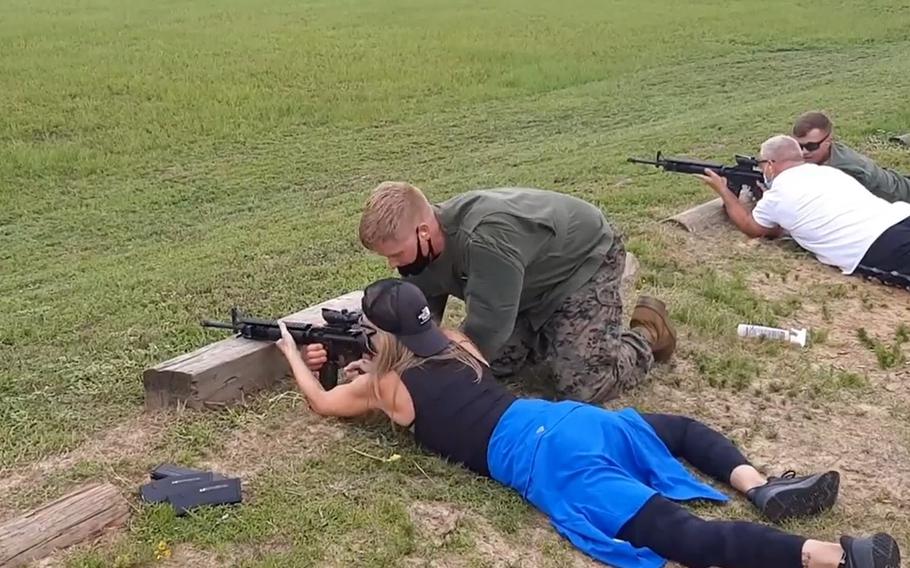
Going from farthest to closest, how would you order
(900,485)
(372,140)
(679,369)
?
(372,140), (679,369), (900,485)

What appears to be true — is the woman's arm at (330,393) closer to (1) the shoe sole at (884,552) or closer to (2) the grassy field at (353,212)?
(2) the grassy field at (353,212)

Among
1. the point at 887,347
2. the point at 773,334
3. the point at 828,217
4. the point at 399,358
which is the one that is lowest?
the point at 887,347

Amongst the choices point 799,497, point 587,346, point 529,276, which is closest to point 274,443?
point 529,276

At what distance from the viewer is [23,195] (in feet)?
41.8

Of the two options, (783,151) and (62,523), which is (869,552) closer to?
(62,523)

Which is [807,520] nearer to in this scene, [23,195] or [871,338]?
[871,338]

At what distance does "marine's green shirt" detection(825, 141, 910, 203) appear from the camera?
8.48 m

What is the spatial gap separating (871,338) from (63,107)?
507 inches

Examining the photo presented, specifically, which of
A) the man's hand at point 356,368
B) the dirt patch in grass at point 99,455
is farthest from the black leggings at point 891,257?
the dirt patch in grass at point 99,455

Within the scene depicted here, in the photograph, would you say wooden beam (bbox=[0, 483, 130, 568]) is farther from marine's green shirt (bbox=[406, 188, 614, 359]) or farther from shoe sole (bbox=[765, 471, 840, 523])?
shoe sole (bbox=[765, 471, 840, 523])

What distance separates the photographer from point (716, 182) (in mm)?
8727

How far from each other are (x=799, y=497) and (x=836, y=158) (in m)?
4.79

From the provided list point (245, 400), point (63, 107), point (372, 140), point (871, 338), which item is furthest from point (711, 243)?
point (63, 107)

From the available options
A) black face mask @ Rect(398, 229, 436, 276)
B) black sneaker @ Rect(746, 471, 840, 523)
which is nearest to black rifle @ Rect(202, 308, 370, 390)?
black face mask @ Rect(398, 229, 436, 276)
